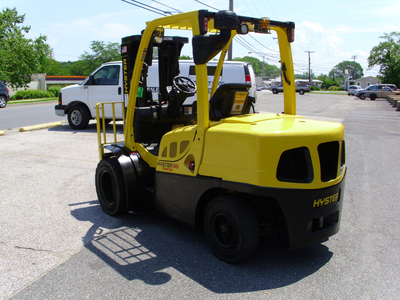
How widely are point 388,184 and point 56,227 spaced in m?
5.97

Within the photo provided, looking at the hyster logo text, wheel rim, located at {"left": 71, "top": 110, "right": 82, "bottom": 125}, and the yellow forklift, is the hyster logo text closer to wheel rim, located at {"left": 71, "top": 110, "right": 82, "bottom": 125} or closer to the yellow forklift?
the yellow forklift

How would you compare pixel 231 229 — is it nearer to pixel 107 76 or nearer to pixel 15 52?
pixel 107 76

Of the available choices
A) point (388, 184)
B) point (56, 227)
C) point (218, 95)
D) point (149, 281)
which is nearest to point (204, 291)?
point (149, 281)

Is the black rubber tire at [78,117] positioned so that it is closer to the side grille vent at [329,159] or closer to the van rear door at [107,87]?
the van rear door at [107,87]

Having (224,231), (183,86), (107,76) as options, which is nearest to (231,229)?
(224,231)

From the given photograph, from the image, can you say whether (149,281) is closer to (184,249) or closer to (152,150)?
(184,249)

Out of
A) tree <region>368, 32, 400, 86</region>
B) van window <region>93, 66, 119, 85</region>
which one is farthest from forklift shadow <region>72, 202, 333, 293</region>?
tree <region>368, 32, 400, 86</region>

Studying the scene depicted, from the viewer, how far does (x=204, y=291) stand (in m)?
3.42

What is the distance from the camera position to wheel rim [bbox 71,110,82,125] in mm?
13844

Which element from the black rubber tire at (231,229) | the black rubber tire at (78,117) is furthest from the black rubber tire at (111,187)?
the black rubber tire at (78,117)

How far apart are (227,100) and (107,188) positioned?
2521 mm

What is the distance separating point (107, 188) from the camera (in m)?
5.67

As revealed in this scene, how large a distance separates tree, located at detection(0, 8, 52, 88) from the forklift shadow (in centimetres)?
4913

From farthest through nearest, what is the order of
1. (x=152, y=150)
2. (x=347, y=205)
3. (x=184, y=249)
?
(x=347, y=205), (x=152, y=150), (x=184, y=249)
